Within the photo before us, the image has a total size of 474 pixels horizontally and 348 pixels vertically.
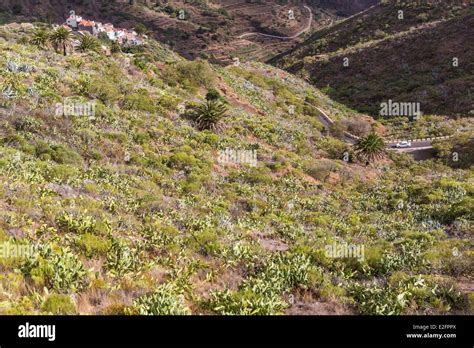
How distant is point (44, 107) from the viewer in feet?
61.1

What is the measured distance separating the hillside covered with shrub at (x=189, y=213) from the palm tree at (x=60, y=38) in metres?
7.04

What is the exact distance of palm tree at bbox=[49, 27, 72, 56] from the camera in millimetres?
35469

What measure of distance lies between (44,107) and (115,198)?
9.54 metres

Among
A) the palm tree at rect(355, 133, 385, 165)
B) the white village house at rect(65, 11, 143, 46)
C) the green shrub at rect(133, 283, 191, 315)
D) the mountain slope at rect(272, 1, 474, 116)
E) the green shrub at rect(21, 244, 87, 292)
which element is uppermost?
the white village house at rect(65, 11, 143, 46)

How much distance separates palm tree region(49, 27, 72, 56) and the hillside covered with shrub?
23.1ft

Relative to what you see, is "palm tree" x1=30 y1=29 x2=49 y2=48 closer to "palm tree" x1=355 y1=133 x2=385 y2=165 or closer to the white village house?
"palm tree" x1=355 y1=133 x2=385 y2=165

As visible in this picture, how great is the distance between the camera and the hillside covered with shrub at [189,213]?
7.01m

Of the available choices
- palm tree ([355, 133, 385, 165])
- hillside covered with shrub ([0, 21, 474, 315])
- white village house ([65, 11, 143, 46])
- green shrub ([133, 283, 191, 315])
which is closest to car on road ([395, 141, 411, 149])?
hillside covered with shrub ([0, 21, 474, 315])

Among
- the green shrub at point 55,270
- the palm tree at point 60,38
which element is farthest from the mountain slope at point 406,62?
the green shrub at point 55,270

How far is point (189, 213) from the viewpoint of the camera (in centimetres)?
1252

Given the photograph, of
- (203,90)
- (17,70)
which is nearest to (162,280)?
(17,70)

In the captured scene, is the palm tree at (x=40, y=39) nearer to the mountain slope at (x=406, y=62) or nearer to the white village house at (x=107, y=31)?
the mountain slope at (x=406, y=62)

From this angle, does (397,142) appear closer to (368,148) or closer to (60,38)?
(368,148)
